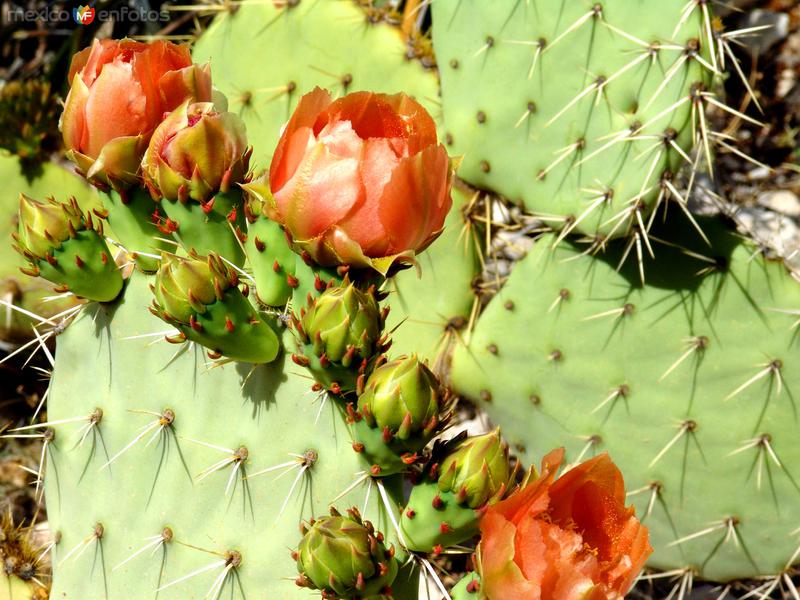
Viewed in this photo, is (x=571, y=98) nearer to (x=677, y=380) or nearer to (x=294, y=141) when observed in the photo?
(x=677, y=380)

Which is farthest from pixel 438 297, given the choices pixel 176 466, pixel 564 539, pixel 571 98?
pixel 564 539

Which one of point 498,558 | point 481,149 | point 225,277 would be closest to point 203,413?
point 225,277

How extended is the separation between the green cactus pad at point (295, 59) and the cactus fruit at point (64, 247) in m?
0.72

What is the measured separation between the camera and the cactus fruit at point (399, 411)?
863 millimetres

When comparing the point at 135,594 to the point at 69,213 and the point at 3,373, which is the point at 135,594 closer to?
the point at 69,213

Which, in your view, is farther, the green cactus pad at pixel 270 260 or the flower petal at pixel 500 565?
the green cactus pad at pixel 270 260

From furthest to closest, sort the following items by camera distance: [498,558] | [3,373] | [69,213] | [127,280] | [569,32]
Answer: [3,373] → [569,32] → [127,280] → [69,213] → [498,558]

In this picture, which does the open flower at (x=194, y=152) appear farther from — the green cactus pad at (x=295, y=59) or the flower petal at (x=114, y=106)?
the green cactus pad at (x=295, y=59)

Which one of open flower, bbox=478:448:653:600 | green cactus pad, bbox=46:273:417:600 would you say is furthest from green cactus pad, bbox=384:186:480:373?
open flower, bbox=478:448:653:600

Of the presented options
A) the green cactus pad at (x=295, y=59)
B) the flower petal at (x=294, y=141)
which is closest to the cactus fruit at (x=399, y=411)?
the flower petal at (x=294, y=141)

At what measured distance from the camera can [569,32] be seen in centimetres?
148

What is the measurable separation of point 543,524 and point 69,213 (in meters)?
0.64

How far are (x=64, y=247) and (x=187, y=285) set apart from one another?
8.7 inches

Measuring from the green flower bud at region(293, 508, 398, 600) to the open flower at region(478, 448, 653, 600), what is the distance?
0.11m
